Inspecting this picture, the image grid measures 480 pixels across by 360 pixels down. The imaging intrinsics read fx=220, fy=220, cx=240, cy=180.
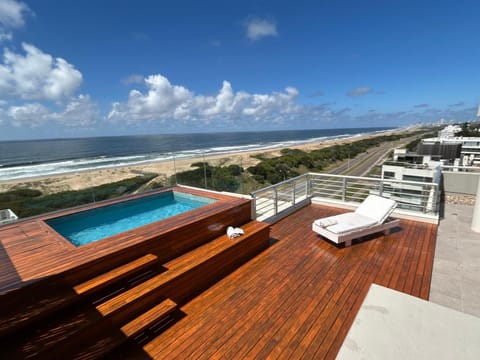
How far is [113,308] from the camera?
77.7 inches

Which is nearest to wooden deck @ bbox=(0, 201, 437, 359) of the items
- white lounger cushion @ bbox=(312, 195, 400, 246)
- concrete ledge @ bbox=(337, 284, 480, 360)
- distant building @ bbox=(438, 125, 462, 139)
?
white lounger cushion @ bbox=(312, 195, 400, 246)

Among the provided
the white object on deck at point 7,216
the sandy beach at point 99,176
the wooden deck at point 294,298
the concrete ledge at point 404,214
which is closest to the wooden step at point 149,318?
the wooden deck at point 294,298

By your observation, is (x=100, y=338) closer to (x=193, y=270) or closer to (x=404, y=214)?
(x=193, y=270)

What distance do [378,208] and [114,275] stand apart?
13.8 feet

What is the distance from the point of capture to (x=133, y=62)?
890 inches

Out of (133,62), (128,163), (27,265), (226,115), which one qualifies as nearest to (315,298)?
(27,265)

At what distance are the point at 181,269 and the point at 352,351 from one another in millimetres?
1888

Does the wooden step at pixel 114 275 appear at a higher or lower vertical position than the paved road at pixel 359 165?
higher

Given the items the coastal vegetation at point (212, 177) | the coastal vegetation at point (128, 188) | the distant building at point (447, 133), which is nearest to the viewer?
the coastal vegetation at point (128, 188)

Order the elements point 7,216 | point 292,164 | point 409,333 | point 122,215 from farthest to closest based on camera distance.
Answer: point 292,164 → point 122,215 → point 7,216 → point 409,333

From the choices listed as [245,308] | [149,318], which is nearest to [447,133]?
[245,308]

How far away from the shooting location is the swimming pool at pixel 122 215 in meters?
3.52

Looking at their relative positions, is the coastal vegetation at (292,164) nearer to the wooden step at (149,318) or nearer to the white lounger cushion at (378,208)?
the white lounger cushion at (378,208)

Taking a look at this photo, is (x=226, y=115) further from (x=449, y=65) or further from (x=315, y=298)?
(x=315, y=298)
